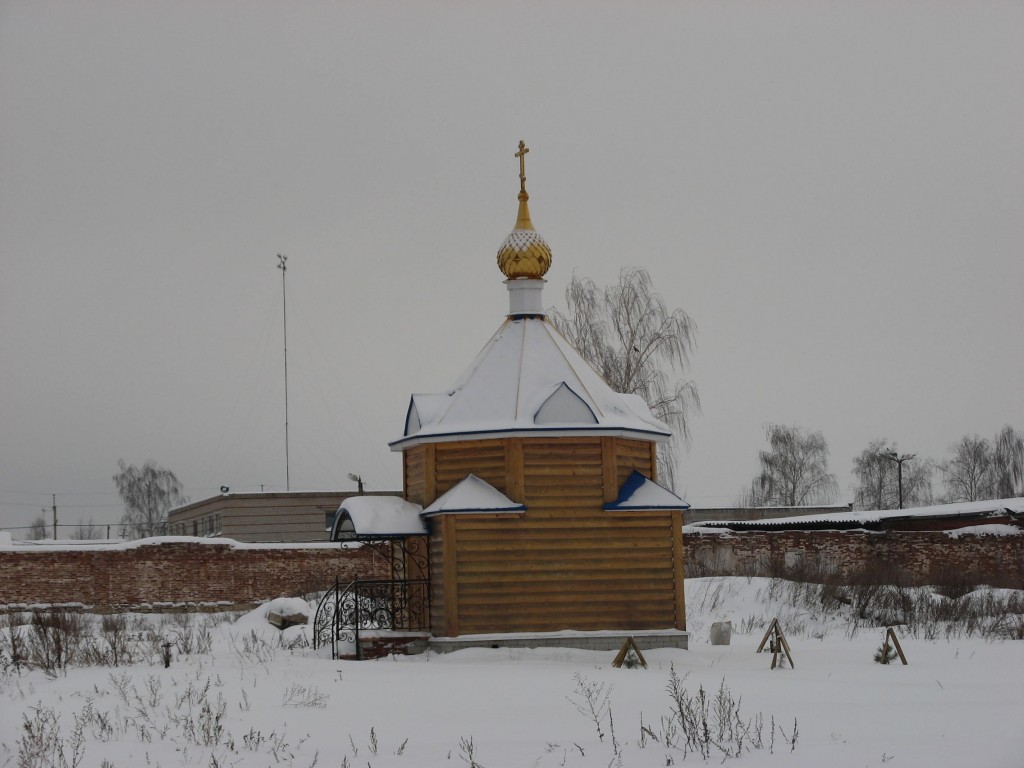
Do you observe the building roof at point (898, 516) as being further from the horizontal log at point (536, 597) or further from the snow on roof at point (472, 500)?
the snow on roof at point (472, 500)

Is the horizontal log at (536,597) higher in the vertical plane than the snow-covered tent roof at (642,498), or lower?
lower

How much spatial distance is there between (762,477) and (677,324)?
81.2 ft

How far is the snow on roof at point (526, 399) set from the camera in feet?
58.4

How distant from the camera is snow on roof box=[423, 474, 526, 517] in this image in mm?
17234

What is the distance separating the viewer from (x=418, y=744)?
10.6 metres

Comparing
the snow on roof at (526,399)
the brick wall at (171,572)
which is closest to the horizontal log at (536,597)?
the snow on roof at (526,399)

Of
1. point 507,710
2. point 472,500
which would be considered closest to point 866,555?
point 472,500

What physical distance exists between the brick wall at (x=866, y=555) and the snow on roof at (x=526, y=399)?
384 inches

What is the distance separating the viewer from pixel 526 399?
59.6ft

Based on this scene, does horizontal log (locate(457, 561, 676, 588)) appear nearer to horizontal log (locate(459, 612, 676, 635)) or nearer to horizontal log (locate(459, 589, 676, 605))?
horizontal log (locate(459, 589, 676, 605))

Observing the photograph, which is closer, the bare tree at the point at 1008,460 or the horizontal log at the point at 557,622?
the horizontal log at the point at 557,622

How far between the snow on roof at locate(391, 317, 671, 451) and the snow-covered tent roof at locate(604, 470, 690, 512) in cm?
70

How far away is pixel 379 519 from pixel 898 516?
52.6ft

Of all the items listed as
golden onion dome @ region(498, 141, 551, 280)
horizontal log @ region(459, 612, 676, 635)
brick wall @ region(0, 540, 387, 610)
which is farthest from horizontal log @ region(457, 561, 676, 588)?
brick wall @ region(0, 540, 387, 610)
